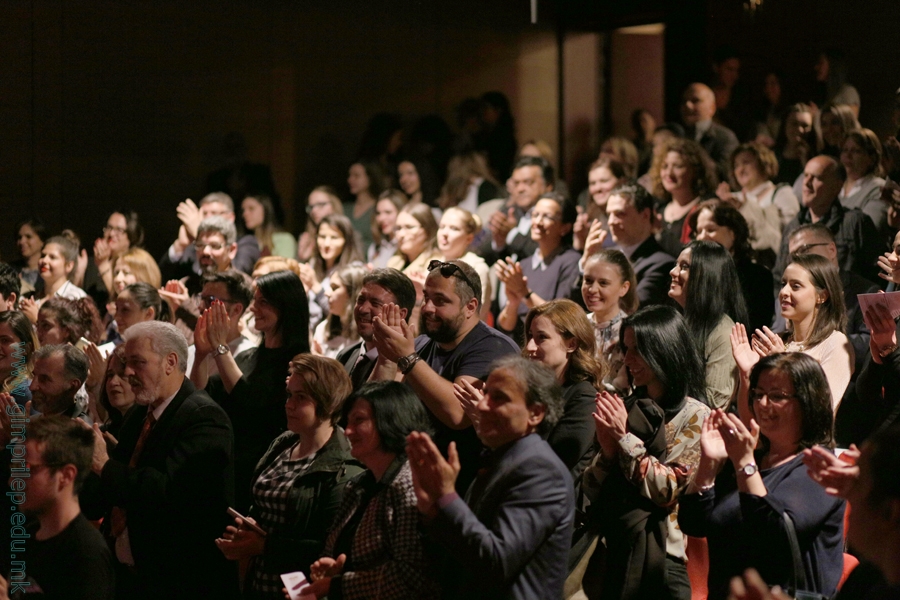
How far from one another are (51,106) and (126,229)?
1.36 metres

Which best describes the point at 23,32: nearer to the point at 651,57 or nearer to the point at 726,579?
the point at 651,57

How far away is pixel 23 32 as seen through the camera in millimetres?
7645

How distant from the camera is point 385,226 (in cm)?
726

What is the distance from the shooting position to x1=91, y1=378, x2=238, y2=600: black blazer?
3377mm

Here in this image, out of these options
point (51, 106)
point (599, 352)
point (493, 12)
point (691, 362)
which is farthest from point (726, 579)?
point (493, 12)

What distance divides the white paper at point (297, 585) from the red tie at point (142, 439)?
77cm

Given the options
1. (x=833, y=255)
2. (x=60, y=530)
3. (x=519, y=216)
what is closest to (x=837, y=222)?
(x=833, y=255)

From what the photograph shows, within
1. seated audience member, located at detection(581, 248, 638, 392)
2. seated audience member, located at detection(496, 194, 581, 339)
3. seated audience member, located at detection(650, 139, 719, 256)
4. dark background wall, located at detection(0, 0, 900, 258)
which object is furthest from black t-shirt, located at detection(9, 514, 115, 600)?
dark background wall, located at detection(0, 0, 900, 258)

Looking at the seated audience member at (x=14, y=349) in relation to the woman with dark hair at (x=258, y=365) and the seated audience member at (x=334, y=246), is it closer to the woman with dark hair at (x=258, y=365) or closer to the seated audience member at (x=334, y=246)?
the woman with dark hair at (x=258, y=365)

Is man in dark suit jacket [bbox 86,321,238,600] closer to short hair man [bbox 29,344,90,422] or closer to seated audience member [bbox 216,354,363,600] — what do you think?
seated audience member [bbox 216,354,363,600]

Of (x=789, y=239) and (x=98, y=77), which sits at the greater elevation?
(x=98, y=77)

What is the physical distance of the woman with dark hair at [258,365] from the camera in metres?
4.02

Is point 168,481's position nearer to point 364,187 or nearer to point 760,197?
point 760,197

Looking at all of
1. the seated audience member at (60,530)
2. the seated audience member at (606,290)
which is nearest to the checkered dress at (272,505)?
the seated audience member at (60,530)
